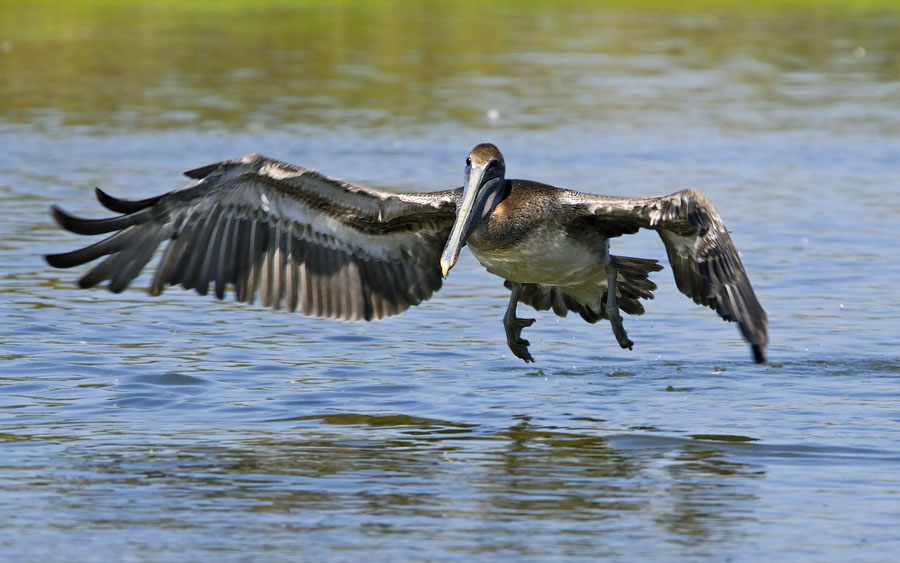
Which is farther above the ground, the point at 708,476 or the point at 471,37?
the point at 471,37

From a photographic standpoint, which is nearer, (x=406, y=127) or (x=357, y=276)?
(x=357, y=276)

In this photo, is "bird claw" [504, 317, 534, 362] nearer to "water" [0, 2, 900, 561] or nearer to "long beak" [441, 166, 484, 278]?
"water" [0, 2, 900, 561]

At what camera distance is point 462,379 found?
9016 millimetres

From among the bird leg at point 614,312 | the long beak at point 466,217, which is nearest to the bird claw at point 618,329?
the bird leg at point 614,312

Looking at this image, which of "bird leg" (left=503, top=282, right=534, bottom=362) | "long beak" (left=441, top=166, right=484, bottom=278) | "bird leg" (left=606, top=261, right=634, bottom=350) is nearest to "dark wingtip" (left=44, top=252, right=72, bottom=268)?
"long beak" (left=441, top=166, right=484, bottom=278)

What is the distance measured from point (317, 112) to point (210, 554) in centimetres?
1441

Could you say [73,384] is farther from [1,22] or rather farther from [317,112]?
[1,22]

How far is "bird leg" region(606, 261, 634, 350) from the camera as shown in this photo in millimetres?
8441

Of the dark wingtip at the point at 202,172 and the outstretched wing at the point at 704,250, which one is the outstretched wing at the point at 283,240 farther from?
the outstretched wing at the point at 704,250

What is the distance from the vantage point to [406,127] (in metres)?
18.8

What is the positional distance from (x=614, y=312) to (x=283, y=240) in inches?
77.6

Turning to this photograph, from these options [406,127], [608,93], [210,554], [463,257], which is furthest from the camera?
Answer: [608,93]

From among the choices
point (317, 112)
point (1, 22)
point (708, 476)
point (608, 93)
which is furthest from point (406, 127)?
point (1, 22)

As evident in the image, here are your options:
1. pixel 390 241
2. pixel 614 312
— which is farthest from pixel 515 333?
pixel 390 241
